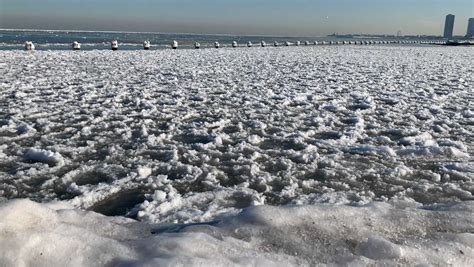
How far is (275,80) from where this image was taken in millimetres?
13875

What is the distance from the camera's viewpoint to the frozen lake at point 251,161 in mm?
3111

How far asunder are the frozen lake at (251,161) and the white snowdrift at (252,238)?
0.02 meters

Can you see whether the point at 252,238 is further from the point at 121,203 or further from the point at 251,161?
the point at 251,161

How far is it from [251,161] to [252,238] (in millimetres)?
2422

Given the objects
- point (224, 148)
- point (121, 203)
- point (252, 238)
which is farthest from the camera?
point (224, 148)

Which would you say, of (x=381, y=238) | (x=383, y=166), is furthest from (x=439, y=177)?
(x=381, y=238)

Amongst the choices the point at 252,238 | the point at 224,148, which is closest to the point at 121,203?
the point at 252,238

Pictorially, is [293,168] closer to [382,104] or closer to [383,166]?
[383,166]

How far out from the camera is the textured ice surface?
409 centimetres

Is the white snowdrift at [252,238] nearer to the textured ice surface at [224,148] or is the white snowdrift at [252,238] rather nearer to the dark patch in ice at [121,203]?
the textured ice surface at [224,148]

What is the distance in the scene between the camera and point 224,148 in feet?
18.8

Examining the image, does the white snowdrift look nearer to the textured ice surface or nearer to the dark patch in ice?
the textured ice surface

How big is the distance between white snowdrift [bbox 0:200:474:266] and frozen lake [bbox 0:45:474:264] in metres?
0.02

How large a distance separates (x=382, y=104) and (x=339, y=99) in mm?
1041
